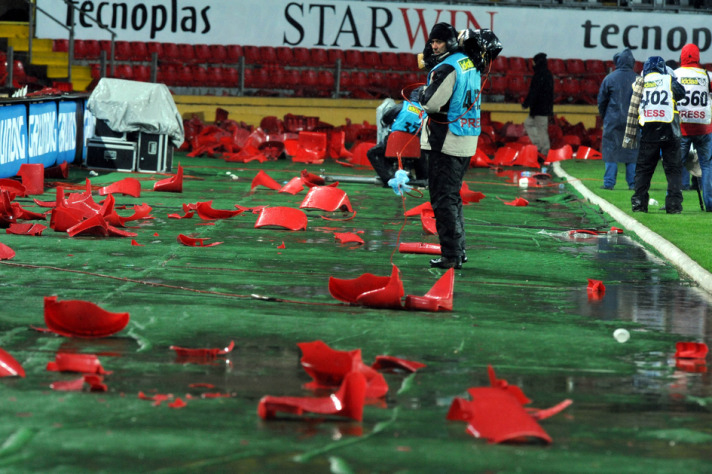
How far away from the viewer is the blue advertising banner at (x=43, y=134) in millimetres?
15992

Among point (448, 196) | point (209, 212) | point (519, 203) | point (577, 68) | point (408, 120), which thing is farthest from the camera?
point (577, 68)

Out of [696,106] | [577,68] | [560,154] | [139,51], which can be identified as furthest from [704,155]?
[139,51]

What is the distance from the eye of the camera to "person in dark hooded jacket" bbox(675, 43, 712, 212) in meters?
13.7

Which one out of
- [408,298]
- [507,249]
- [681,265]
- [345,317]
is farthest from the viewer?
[507,249]

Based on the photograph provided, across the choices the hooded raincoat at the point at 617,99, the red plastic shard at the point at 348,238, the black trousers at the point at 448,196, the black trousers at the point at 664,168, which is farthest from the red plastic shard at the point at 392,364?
the hooded raincoat at the point at 617,99

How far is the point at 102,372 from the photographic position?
17.4 feet

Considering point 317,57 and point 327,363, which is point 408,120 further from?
point 317,57

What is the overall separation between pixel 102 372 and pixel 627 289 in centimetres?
477

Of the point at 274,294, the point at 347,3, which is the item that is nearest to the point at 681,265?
the point at 274,294

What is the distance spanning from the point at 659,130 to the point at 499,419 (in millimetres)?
9512

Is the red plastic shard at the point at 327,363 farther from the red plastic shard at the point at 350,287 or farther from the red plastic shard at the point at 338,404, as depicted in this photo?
the red plastic shard at the point at 350,287

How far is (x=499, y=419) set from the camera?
179 inches

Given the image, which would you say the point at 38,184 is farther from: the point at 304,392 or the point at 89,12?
the point at 89,12

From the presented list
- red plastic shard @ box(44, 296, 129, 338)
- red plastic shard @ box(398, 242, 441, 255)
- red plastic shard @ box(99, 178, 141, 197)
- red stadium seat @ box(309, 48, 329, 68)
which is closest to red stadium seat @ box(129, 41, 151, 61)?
red stadium seat @ box(309, 48, 329, 68)
